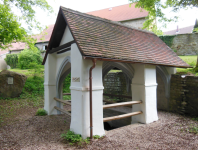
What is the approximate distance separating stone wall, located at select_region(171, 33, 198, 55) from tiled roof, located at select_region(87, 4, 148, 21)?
22.1 feet

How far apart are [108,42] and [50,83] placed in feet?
12.6

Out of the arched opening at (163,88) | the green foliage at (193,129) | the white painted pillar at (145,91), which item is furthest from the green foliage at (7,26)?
the green foliage at (193,129)

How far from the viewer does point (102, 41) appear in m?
5.88

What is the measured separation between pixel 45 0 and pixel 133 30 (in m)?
9.14

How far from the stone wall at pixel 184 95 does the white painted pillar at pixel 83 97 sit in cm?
509

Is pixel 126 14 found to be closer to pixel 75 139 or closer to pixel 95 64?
pixel 95 64

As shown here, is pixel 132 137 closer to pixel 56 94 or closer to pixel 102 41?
pixel 102 41

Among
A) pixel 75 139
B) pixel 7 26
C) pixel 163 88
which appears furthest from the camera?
pixel 7 26

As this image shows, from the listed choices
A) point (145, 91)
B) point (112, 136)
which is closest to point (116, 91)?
point (145, 91)

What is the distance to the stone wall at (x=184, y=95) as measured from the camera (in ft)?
24.6

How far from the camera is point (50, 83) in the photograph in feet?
25.8

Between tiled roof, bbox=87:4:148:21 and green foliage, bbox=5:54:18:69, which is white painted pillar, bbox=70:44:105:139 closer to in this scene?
tiled roof, bbox=87:4:148:21

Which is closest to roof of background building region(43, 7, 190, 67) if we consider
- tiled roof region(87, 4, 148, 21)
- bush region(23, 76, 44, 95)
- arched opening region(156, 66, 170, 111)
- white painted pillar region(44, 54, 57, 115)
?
white painted pillar region(44, 54, 57, 115)

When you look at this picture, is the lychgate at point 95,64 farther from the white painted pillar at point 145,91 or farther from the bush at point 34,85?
the bush at point 34,85
